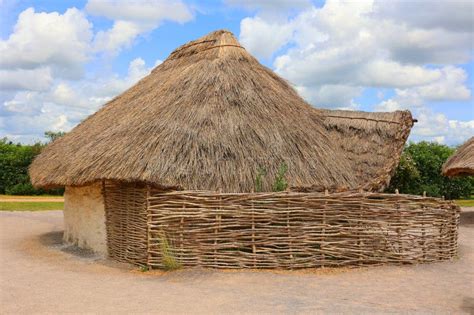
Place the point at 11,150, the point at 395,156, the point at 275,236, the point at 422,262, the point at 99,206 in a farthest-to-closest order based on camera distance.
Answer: the point at 11,150 → the point at 395,156 → the point at 99,206 → the point at 422,262 → the point at 275,236

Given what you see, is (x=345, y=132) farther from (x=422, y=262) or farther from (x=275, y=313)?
(x=275, y=313)

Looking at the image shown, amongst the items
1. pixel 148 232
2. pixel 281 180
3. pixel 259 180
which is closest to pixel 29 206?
pixel 148 232

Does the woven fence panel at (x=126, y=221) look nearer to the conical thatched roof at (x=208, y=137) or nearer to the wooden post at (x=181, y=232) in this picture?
the conical thatched roof at (x=208, y=137)

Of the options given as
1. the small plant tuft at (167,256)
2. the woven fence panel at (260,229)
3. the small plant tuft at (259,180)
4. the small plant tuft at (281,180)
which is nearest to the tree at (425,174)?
the small plant tuft at (281,180)

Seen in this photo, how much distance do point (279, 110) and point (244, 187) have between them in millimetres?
2577

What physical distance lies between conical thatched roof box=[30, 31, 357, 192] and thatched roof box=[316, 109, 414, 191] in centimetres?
37

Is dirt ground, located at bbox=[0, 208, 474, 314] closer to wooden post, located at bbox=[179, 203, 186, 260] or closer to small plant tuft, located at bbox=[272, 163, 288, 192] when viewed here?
wooden post, located at bbox=[179, 203, 186, 260]

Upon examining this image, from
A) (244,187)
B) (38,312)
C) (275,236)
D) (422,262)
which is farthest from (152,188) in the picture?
(422,262)

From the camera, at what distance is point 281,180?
1008cm

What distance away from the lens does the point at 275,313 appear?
22.3 feet

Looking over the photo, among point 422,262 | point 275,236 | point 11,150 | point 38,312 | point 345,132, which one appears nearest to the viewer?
point 38,312

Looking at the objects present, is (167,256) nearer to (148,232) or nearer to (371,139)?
(148,232)

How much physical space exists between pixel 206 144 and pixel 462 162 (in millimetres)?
11268

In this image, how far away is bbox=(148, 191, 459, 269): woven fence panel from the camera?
915 cm
